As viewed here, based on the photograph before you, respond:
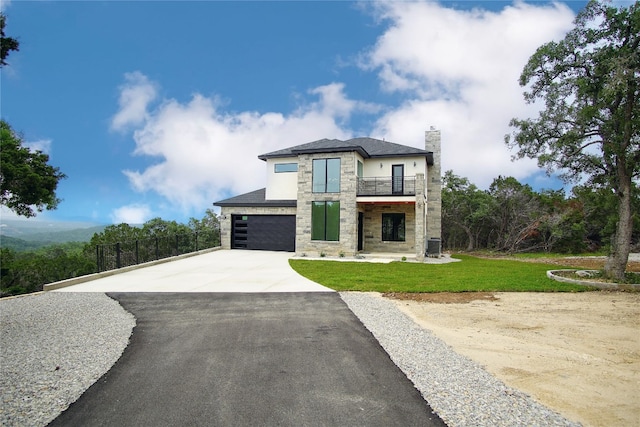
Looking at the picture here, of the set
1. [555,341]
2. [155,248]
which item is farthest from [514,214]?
[155,248]

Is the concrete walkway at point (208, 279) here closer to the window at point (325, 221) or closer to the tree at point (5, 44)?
the window at point (325, 221)

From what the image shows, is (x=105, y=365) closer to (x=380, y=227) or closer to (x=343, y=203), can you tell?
(x=343, y=203)

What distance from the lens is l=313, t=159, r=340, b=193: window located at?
19.1 meters

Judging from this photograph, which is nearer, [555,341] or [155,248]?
[555,341]

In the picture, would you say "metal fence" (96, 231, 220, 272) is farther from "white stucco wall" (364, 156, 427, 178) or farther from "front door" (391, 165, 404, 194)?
"front door" (391, 165, 404, 194)

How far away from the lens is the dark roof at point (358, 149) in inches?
743

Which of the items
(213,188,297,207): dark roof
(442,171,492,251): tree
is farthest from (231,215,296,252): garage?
(442,171,492,251): tree

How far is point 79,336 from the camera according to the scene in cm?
589

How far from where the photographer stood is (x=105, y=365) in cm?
466

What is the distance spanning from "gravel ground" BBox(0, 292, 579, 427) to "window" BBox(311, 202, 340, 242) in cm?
1107

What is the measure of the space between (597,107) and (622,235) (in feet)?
13.8

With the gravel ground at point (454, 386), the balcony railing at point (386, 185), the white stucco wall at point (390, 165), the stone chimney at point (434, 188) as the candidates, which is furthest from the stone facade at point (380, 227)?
the gravel ground at point (454, 386)

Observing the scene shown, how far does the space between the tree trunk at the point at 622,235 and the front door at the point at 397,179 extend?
9.90 meters

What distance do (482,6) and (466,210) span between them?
50.7 ft
